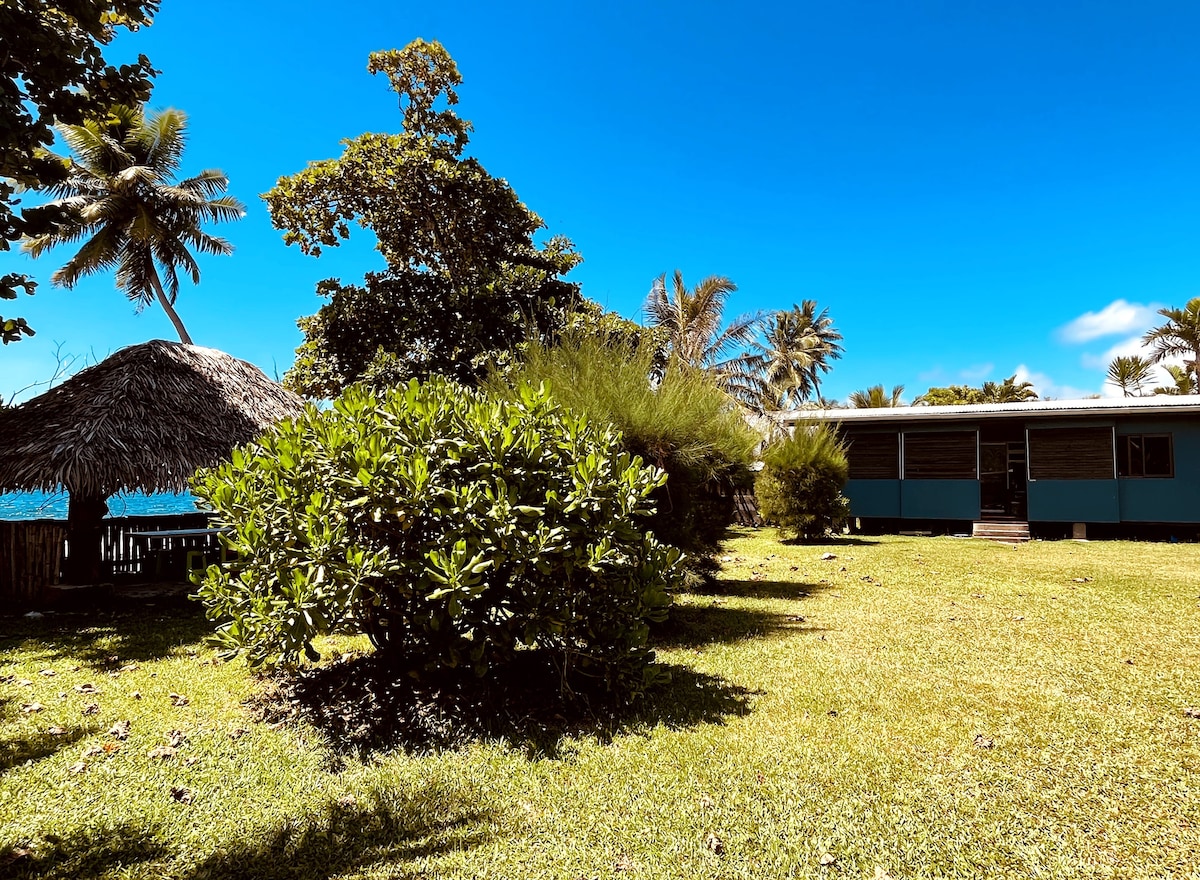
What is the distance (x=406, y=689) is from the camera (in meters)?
5.08

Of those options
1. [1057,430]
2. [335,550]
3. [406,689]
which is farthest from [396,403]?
[1057,430]

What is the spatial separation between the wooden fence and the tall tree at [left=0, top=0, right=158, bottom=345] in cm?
622

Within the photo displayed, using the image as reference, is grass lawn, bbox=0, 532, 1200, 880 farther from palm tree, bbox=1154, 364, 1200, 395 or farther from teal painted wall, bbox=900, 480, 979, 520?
palm tree, bbox=1154, 364, 1200, 395

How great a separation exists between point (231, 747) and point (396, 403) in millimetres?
2516

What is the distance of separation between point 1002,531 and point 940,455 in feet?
8.30

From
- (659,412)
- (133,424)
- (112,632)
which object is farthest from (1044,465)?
(133,424)

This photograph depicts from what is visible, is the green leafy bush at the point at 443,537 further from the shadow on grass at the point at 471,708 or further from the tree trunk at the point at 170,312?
the tree trunk at the point at 170,312

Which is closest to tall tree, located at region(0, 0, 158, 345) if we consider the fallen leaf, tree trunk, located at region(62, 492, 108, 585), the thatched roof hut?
the fallen leaf

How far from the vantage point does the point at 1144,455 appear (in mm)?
16703

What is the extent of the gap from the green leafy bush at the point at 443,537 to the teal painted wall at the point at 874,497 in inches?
630

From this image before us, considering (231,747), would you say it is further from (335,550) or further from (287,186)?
(287,186)

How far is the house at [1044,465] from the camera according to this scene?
53.0ft

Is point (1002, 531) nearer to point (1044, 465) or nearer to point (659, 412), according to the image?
point (1044, 465)

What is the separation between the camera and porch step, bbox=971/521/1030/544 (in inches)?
672
